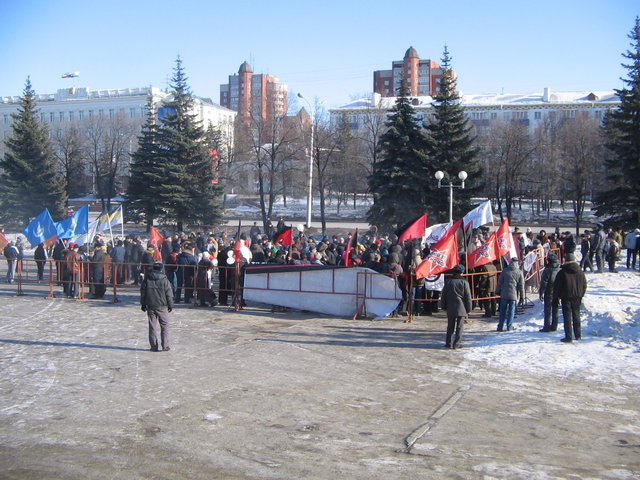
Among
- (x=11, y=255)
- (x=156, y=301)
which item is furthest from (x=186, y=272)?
(x=11, y=255)

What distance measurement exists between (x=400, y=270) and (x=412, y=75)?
132165mm

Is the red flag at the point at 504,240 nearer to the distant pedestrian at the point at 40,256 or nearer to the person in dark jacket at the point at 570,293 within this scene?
the person in dark jacket at the point at 570,293

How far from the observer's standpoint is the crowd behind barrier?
15.1 metres

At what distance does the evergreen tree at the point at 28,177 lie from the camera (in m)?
44.0

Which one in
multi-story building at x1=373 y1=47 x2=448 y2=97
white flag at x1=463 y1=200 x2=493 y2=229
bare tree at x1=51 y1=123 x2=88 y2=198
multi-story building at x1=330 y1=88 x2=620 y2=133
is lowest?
white flag at x1=463 y1=200 x2=493 y2=229

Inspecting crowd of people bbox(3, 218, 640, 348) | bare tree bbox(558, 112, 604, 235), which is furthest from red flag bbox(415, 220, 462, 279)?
bare tree bbox(558, 112, 604, 235)

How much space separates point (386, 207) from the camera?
3775 cm

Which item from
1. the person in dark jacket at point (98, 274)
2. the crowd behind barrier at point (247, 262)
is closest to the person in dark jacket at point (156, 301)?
the crowd behind barrier at point (247, 262)

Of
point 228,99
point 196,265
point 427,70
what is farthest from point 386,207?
point 228,99

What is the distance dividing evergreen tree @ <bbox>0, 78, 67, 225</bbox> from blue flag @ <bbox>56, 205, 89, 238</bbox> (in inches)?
1020

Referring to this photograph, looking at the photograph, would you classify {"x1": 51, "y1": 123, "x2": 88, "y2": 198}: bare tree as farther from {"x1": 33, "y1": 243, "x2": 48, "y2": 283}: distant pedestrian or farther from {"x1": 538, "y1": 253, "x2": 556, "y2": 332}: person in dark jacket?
{"x1": 538, "y1": 253, "x2": 556, "y2": 332}: person in dark jacket

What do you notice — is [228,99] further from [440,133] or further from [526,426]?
[526,426]

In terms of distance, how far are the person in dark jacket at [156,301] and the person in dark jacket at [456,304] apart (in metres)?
5.16

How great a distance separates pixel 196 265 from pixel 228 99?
518 feet
